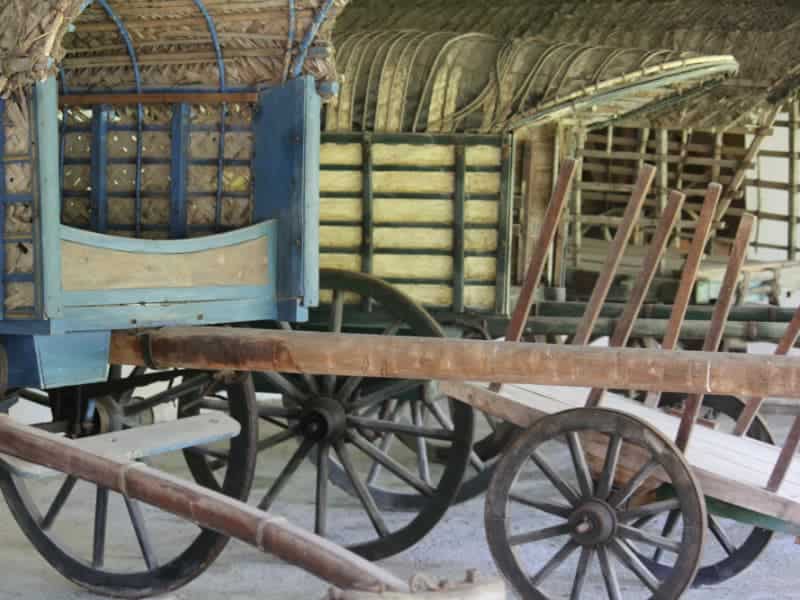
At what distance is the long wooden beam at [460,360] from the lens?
3.61 metres

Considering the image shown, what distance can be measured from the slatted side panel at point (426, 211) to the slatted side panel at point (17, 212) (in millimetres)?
2508

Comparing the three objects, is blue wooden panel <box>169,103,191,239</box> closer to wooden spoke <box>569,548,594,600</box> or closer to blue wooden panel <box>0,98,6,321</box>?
blue wooden panel <box>0,98,6,321</box>

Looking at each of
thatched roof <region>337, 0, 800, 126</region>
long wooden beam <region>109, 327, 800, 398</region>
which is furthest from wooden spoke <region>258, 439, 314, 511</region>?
thatched roof <region>337, 0, 800, 126</region>

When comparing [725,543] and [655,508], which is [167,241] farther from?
[725,543]

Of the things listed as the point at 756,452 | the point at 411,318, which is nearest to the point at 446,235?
the point at 411,318

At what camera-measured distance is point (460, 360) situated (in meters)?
3.79

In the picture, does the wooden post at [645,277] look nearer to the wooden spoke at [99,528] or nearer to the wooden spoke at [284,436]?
the wooden spoke at [284,436]

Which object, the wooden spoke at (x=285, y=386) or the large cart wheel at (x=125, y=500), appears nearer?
the large cart wheel at (x=125, y=500)

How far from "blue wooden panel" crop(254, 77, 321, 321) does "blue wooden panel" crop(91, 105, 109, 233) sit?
716 millimetres

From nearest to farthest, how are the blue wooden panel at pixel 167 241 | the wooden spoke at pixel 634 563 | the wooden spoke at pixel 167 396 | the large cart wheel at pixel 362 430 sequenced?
the blue wooden panel at pixel 167 241
the wooden spoke at pixel 634 563
the wooden spoke at pixel 167 396
the large cart wheel at pixel 362 430

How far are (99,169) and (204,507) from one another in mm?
2130

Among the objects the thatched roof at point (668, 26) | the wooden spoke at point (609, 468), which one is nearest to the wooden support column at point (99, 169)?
the wooden spoke at point (609, 468)

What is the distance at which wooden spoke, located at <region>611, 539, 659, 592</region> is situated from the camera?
12.8 feet

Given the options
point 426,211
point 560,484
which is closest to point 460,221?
point 426,211
